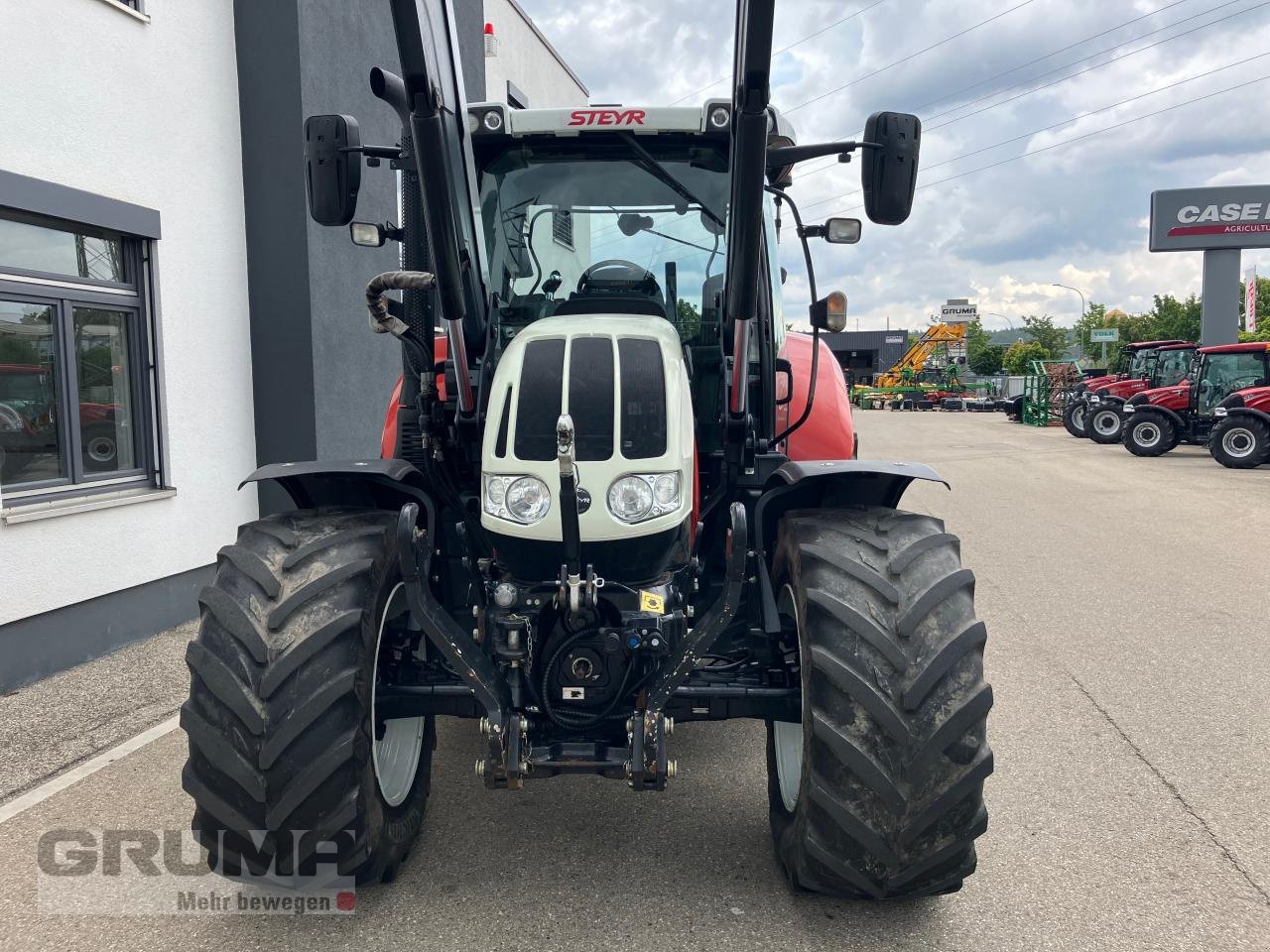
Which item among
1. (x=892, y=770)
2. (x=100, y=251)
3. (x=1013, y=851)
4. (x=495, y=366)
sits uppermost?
(x=100, y=251)

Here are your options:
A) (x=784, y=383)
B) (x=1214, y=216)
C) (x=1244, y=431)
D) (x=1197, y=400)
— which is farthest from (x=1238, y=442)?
(x=784, y=383)

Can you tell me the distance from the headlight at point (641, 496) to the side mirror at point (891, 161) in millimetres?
1176

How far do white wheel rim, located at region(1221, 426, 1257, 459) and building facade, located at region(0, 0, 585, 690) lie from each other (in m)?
16.4

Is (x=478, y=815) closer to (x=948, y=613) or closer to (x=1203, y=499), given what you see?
(x=948, y=613)

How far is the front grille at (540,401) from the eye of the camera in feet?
9.70

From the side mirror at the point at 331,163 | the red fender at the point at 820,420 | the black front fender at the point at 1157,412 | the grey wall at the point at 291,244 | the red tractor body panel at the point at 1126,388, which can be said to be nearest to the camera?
the side mirror at the point at 331,163

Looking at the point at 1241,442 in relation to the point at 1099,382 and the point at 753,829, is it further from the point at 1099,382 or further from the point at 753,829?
the point at 753,829

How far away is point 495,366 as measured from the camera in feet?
11.6

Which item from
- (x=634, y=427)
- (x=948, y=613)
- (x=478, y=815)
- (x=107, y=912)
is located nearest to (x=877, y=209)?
(x=634, y=427)

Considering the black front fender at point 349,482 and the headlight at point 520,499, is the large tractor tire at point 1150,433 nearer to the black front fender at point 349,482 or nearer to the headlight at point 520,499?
the black front fender at point 349,482

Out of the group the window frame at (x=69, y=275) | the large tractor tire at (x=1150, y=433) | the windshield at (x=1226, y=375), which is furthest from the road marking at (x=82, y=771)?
the windshield at (x=1226, y=375)

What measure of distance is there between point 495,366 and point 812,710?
170cm

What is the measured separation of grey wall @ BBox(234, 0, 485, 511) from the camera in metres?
7.39
